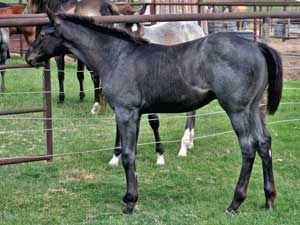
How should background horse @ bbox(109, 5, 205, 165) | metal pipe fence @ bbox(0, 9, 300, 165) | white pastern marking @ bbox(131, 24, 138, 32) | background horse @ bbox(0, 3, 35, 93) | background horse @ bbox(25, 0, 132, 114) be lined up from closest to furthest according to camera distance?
metal pipe fence @ bbox(0, 9, 300, 165), white pastern marking @ bbox(131, 24, 138, 32), background horse @ bbox(109, 5, 205, 165), background horse @ bbox(25, 0, 132, 114), background horse @ bbox(0, 3, 35, 93)

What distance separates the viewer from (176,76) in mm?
4906

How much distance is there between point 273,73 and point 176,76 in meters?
0.82

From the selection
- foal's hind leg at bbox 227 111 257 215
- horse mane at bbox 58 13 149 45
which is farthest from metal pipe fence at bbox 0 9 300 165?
foal's hind leg at bbox 227 111 257 215

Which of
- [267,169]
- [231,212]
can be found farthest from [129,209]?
[267,169]

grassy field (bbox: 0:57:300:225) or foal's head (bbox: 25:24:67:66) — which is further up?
foal's head (bbox: 25:24:67:66)

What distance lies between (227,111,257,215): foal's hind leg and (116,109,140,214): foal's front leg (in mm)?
806

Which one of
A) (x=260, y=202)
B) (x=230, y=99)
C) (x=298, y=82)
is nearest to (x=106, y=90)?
(x=230, y=99)

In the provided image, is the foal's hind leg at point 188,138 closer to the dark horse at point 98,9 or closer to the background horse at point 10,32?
the dark horse at point 98,9

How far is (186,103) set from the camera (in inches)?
196

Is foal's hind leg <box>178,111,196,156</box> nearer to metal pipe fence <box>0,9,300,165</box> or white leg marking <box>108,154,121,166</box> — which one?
white leg marking <box>108,154,121,166</box>

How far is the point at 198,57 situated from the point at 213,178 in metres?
1.73

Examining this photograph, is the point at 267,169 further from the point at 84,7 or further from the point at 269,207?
the point at 84,7

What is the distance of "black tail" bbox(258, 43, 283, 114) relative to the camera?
489 centimetres

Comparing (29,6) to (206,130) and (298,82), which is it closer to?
(206,130)
